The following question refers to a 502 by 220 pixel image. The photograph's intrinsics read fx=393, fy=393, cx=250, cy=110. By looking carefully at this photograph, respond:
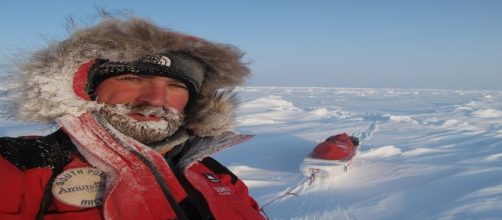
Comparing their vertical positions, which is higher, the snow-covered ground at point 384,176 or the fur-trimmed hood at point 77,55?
the fur-trimmed hood at point 77,55

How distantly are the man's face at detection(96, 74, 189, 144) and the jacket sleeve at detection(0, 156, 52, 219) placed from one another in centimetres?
30

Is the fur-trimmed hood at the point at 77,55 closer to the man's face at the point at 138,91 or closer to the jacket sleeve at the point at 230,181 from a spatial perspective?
the man's face at the point at 138,91

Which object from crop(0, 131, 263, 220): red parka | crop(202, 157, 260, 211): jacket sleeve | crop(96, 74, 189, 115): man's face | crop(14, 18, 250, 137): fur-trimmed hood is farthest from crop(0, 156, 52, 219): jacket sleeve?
crop(202, 157, 260, 211): jacket sleeve

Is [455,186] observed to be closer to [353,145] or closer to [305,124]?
[353,145]

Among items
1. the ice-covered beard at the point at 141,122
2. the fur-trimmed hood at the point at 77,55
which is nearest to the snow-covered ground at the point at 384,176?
the fur-trimmed hood at the point at 77,55

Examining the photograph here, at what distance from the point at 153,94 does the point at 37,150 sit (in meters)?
0.45

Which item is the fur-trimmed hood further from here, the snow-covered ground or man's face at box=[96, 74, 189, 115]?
the snow-covered ground

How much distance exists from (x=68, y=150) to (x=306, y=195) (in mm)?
4206

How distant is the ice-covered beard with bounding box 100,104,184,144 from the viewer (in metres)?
1.40

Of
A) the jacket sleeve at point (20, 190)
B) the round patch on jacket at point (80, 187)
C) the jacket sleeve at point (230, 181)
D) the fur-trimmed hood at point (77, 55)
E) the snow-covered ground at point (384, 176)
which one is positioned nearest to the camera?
the jacket sleeve at point (20, 190)

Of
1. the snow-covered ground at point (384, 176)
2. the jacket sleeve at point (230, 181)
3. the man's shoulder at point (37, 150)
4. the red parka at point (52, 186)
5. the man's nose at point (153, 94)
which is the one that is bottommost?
the snow-covered ground at point (384, 176)

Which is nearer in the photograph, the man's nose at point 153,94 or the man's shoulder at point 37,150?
the man's shoulder at point 37,150

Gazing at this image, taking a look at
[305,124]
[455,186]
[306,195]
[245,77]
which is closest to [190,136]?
[245,77]

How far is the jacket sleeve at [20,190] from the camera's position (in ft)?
3.48
